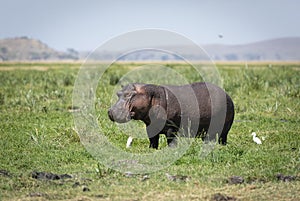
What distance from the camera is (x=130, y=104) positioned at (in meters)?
10.2

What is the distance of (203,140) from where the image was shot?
1103 cm

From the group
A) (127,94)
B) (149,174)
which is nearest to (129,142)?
(127,94)

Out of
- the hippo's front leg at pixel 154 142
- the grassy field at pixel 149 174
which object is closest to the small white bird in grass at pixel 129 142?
the grassy field at pixel 149 174

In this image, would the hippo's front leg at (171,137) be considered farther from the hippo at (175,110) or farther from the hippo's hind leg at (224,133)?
the hippo's hind leg at (224,133)

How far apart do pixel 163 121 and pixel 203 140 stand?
38.7 inches

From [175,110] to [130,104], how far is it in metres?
0.81

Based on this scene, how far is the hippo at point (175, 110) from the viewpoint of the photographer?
10219mm

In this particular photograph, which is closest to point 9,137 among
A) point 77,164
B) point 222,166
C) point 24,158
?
point 24,158

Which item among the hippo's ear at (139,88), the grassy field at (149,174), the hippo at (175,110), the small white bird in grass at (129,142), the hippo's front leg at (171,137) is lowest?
the grassy field at (149,174)

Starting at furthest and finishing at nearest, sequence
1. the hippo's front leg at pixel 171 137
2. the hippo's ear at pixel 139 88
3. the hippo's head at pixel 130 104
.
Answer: the hippo's front leg at pixel 171 137
the hippo's ear at pixel 139 88
the hippo's head at pixel 130 104

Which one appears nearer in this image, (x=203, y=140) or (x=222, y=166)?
(x=222, y=166)

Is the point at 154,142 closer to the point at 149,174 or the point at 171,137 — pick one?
the point at 171,137

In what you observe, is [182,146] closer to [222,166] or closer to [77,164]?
[222,166]

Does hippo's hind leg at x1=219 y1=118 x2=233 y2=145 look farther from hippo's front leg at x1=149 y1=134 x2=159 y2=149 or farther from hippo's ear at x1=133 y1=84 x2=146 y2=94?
hippo's ear at x1=133 y1=84 x2=146 y2=94
